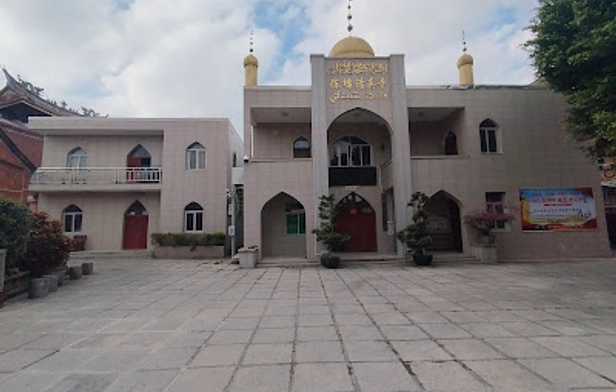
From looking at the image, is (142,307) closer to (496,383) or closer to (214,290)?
(214,290)

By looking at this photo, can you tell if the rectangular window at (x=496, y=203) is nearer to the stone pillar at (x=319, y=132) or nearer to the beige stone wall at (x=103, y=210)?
the stone pillar at (x=319, y=132)

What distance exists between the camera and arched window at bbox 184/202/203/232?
48.9 ft

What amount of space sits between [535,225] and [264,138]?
35.4ft

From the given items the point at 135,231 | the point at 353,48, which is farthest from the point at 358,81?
the point at 135,231

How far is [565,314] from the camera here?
4824 mm

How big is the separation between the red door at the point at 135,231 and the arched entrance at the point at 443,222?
1256 cm

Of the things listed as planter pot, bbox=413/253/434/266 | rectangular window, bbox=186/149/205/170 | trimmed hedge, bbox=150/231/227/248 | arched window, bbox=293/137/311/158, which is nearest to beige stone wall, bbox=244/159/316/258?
arched window, bbox=293/137/311/158

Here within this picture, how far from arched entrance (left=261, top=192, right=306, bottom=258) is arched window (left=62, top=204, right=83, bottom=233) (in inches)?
348

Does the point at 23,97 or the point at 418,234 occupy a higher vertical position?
the point at 23,97

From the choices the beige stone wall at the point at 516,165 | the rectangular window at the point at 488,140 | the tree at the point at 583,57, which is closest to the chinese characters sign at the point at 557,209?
the beige stone wall at the point at 516,165

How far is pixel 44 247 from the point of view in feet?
25.2

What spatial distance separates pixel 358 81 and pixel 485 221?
6606 millimetres

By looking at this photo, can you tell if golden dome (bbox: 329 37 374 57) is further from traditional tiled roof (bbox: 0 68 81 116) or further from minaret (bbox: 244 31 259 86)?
traditional tiled roof (bbox: 0 68 81 116)

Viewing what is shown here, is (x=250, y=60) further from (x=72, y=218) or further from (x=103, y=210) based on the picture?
(x=72, y=218)
